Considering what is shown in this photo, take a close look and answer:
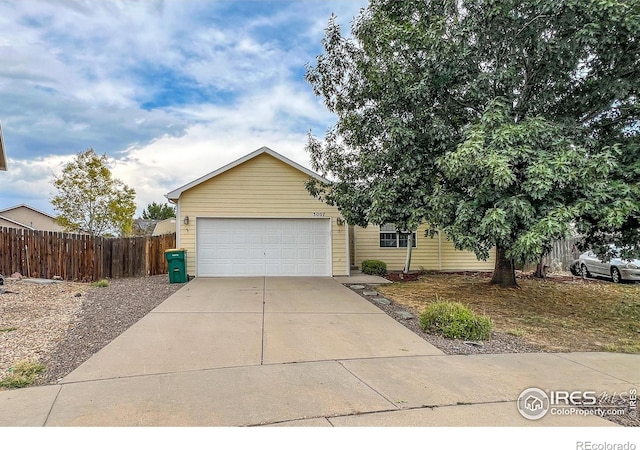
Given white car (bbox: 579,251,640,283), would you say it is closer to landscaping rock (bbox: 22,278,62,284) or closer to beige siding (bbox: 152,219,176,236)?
landscaping rock (bbox: 22,278,62,284)

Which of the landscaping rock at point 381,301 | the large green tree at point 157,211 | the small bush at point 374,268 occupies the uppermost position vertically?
the large green tree at point 157,211

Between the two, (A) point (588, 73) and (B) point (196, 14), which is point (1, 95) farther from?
(A) point (588, 73)

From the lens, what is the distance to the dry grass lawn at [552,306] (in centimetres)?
644

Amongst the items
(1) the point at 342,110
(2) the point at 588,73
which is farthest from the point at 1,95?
(2) the point at 588,73

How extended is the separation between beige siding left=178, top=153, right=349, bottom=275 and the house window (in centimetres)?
369

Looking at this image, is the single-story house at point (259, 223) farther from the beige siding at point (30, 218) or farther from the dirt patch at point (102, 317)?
the beige siding at point (30, 218)

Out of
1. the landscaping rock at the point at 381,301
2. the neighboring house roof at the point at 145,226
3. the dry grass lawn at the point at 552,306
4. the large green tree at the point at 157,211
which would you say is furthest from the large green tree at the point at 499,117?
the large green tree at the point at 157,211

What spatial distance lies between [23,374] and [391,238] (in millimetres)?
13407

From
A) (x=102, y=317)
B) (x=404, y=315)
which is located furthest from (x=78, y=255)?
(x=404, y=315)

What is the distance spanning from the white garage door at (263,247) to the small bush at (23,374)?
846cm

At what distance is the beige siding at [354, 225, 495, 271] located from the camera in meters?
16.0

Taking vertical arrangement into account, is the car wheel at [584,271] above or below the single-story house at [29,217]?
below

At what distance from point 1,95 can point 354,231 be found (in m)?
12.3

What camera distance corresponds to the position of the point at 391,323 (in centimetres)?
703
